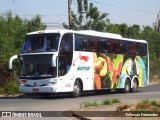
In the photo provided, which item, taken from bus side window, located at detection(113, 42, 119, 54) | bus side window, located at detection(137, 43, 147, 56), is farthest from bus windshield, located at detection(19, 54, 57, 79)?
bus side window, located at detection(137, 43, 147, 56)

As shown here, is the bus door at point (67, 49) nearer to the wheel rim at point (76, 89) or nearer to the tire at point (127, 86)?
the wheel rim at point (76, 89)

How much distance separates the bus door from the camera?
2441 centimetres

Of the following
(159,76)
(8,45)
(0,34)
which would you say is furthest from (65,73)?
(159,76)

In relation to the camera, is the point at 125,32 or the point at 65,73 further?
the point at 125,32

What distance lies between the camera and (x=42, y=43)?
81.3ft

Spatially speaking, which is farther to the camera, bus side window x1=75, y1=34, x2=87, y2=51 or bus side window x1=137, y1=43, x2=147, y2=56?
bus side window x1=137, y1=43, x2=147, y2=56

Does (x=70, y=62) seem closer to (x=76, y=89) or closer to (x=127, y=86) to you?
(x=76, y=89)

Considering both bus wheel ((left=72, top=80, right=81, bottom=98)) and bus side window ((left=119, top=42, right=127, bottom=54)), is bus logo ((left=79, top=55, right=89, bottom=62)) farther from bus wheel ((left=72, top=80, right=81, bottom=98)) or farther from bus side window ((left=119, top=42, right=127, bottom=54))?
bus side window ((left=119, top=42, right=127, bottom=54))

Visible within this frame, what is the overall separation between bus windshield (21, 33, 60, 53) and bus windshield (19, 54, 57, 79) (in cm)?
40

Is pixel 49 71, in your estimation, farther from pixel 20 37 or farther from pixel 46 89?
pixel 20 37

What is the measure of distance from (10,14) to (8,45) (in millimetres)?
9031

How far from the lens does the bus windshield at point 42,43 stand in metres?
24.4

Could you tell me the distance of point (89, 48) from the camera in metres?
26.9

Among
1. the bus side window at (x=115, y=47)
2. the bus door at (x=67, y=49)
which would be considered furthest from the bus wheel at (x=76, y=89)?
the bus side window at (x=115, y=47)
